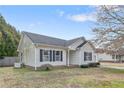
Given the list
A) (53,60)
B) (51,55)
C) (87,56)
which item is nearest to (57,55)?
(53,60)

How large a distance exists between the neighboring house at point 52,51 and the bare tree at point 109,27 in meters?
3.46

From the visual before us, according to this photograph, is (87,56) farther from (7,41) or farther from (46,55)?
(7,41)

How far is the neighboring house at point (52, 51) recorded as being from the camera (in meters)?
14.2

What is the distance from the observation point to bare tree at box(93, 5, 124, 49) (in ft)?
42.3

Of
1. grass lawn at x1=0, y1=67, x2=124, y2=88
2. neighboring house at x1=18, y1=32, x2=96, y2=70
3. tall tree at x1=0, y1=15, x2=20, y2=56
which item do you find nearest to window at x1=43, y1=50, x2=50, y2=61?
neighboring house at x1=18, y1=32, x2=96, y2=70

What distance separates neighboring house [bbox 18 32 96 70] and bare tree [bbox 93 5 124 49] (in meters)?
3.46

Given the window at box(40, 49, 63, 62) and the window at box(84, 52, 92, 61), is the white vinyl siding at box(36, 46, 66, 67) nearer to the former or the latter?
the window at box(40, 49, 63, 62)

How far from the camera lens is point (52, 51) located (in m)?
15.2

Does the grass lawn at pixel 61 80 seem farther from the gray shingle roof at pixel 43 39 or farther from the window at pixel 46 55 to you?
the gray shingle roof at pixel 43 39

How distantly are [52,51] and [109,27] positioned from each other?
4.80 meters

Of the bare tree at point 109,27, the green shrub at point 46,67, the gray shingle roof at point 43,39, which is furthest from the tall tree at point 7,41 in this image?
the bare tree at point 109,27

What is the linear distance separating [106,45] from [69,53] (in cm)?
486
